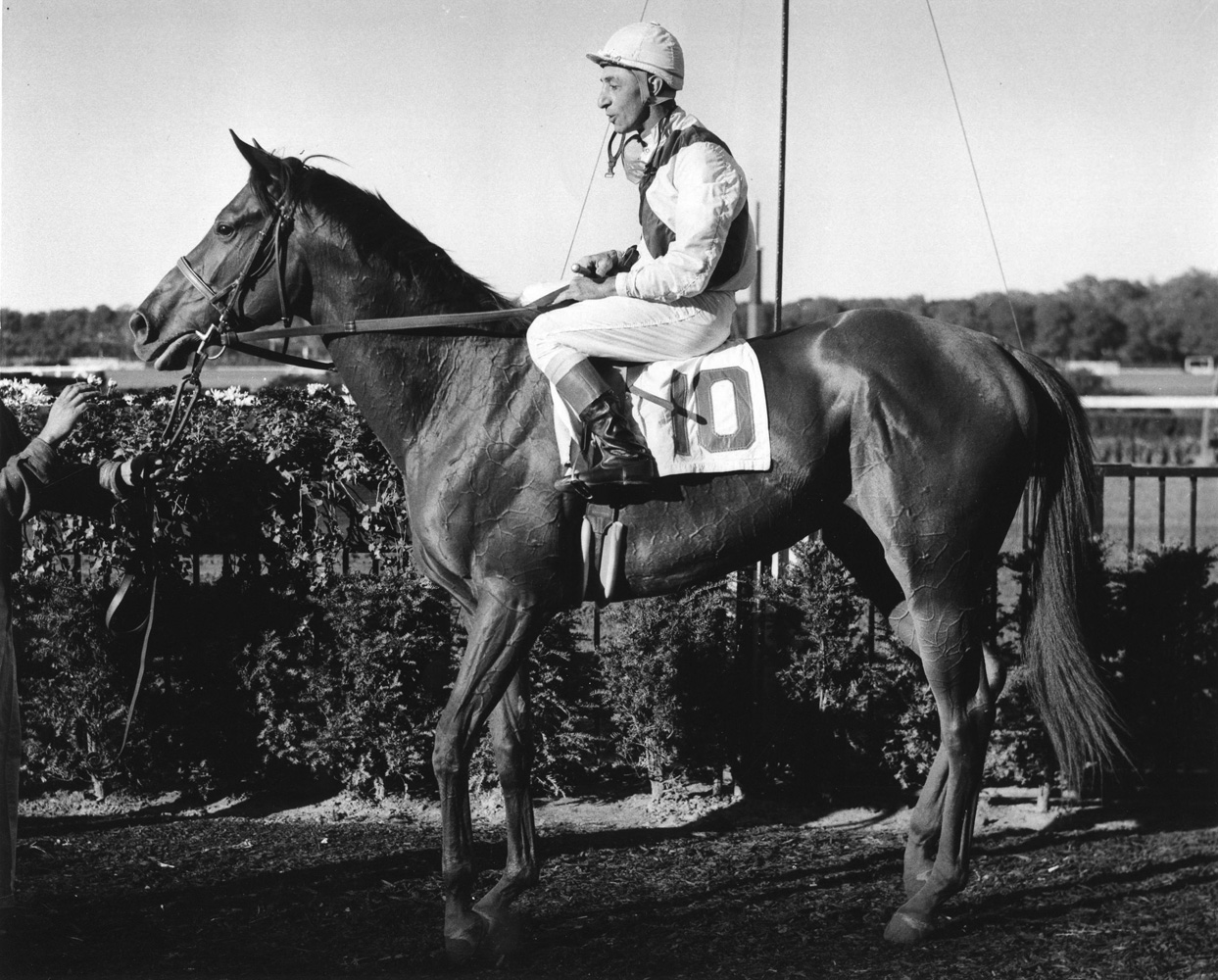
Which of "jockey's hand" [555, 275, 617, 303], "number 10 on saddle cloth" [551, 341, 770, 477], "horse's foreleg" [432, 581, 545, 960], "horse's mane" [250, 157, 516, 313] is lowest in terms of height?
"horse's foreleg" [432, 581, 545, 960]

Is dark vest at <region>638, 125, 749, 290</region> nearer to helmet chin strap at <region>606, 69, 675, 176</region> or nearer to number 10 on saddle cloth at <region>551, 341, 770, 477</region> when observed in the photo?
helmet chin strap at <region>606, 69, 675, 176</region>

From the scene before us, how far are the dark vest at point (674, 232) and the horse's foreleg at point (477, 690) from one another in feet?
4.22

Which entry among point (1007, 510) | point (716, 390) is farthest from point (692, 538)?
point (1007, 510)

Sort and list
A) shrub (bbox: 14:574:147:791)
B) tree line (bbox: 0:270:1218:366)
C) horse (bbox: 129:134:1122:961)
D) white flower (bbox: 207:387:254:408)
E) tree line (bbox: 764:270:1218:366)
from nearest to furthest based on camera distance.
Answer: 1. horse (bbox: 129:134:1122:961)
2. shrub (bbox: 14:574:147:791)
3. white flower (bbox: 207:387:254:408)
4. tree line (bbox: 0:270:1218:366)
5. tree line (bbox: 764:270:1218:366)

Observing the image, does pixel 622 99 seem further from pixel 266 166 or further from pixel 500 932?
pixel 500 932

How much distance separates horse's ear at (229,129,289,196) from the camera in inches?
159

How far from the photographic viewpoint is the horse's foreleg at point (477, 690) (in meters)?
4.04

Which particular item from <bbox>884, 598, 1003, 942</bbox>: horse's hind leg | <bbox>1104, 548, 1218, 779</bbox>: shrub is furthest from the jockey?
<bbox>1104, 548, 1218, 779</bbox>: shrub

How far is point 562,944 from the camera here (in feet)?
13.6

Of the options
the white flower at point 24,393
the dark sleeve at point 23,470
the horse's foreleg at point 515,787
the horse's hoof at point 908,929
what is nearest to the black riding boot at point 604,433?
the horse's foreleg at point 515,787

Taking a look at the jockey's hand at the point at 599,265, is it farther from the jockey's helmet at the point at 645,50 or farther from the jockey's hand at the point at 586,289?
the jockey's helmet at the point at 645,50

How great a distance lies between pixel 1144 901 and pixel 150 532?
4.28 metres

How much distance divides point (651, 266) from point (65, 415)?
1994mm

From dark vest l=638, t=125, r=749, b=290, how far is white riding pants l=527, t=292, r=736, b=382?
0.16 meters
